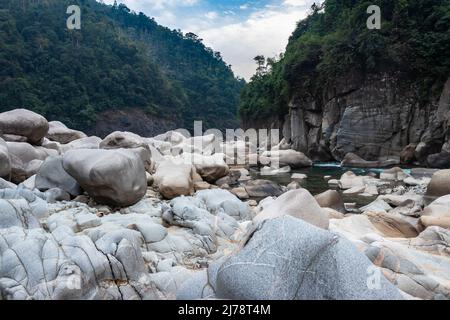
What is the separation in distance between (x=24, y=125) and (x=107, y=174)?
5260 millimetres

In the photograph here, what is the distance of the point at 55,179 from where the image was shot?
748 cm

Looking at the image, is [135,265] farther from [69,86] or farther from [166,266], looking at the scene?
[69,86]

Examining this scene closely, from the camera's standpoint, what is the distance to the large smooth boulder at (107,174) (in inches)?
255

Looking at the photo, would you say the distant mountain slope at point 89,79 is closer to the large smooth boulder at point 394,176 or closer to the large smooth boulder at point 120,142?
the large smooth boulder at point 120,142

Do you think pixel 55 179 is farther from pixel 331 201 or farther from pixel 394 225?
pixel 331 201

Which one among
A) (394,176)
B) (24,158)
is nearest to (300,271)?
(24,158)

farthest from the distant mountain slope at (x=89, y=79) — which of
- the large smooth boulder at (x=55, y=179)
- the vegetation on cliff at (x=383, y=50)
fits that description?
the large smooth boulder at (x=55, y=179)

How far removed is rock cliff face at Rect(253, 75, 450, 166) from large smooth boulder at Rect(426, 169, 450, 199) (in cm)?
1074

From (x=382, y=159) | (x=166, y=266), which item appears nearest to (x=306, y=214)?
(x=166, y=266)
